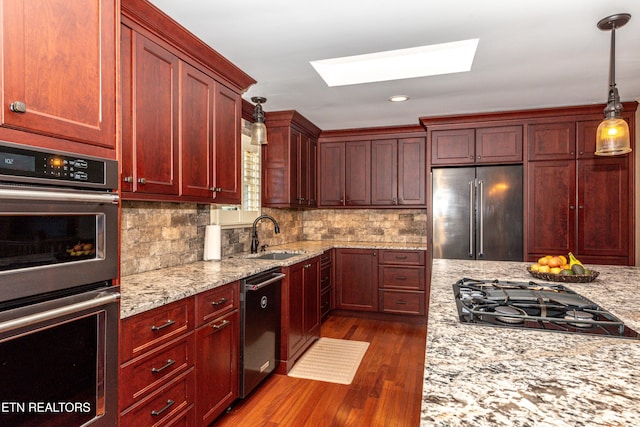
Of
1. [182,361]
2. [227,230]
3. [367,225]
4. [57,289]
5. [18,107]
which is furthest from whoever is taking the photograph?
[367,225]

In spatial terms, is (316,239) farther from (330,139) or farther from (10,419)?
(10,419)

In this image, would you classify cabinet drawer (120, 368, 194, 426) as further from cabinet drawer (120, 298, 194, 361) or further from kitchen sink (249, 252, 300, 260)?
kitchen sink (249, 252, 300, 260)

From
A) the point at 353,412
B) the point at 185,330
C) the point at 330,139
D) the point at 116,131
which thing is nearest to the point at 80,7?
the point at 116,131

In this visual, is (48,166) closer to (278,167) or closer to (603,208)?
(278,167)

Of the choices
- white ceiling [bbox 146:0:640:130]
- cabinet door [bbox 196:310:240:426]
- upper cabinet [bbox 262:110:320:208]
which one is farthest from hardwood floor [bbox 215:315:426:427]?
white ceiling [bbox 146:0:640:130]

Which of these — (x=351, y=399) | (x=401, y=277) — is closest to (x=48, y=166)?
(x=351, y=399)

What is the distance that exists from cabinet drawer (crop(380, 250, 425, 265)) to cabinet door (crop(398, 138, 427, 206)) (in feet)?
2.07

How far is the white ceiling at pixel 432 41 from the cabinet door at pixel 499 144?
0.49 meters

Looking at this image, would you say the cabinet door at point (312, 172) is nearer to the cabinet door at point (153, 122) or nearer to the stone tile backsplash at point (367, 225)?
the stone tile backsplash at point (367, 225)

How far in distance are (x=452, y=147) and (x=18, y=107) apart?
391cm

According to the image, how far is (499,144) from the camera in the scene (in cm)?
397

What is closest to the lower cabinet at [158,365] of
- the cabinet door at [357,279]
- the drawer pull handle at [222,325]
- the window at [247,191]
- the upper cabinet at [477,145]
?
the drawer pull handle at [222,325]

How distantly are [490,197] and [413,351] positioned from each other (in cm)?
181

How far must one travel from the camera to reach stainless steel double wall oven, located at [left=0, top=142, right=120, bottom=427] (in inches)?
38.8
